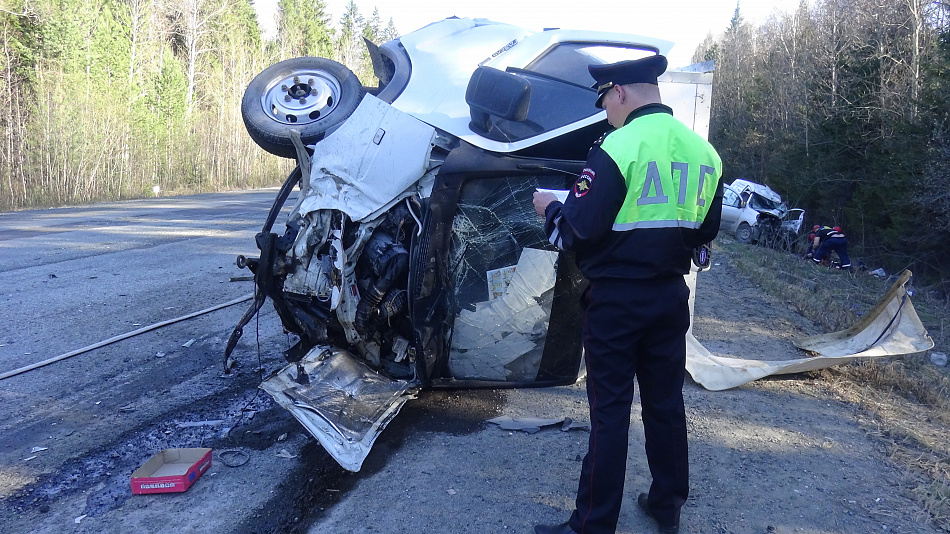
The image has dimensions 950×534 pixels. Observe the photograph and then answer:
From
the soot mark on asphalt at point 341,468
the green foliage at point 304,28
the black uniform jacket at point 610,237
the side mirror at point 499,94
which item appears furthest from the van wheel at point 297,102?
the green foliage at point 304,28

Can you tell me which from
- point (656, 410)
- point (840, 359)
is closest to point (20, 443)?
point (656, 410)

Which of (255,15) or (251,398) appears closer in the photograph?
(251,398)

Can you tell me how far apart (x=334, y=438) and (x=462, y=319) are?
2.97 feet

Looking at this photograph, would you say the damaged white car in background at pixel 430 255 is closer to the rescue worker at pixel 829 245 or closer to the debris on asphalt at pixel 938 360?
the debris on asphalt at pixel 938 360

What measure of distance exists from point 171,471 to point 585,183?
2.23 m

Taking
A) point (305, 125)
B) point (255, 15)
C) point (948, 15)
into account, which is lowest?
point (305, 125)

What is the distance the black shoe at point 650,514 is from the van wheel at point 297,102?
8.89 feet

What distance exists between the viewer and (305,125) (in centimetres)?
414

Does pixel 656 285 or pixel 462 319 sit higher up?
pixel 656 285

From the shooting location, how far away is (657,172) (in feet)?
7.94

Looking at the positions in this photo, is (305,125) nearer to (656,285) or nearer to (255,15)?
(656,285)

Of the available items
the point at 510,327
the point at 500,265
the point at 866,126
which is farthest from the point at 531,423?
Result: the point at 866,126

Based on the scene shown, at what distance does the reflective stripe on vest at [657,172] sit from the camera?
241cm

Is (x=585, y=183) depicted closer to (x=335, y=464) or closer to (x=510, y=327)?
(x=510, y=327)
